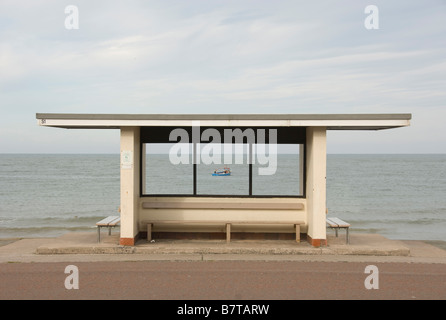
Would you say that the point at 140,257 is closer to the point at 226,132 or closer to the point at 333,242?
the point at 226,132

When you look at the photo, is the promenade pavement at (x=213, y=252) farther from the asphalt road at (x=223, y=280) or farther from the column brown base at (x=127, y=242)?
the asphalt road at (x=223, y=280)

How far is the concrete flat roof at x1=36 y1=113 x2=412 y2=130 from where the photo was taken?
994 cm

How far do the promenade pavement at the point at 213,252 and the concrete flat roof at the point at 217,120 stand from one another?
101 inches

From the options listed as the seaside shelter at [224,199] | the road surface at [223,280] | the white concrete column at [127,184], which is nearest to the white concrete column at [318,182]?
the seaside shelter at [224,199]

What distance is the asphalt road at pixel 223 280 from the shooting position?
709 cm

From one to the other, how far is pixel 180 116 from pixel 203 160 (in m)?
1.73

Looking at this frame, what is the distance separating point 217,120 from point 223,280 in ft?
11.4

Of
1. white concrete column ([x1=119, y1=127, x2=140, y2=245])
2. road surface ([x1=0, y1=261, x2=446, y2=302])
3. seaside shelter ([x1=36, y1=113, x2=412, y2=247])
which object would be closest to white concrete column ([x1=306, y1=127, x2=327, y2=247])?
seaside shelter ([x1=36, y1=113, x2=412, y2=247])

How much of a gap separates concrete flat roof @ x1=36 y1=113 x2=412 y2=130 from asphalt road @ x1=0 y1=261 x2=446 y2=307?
111 inches

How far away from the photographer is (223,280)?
7.88 meters

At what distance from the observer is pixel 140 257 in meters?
9.70

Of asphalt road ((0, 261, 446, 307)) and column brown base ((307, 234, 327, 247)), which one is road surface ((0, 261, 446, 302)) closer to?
asphalt road ((0, 261, 446, 307))

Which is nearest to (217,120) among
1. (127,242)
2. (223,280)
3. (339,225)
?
(127,242)
